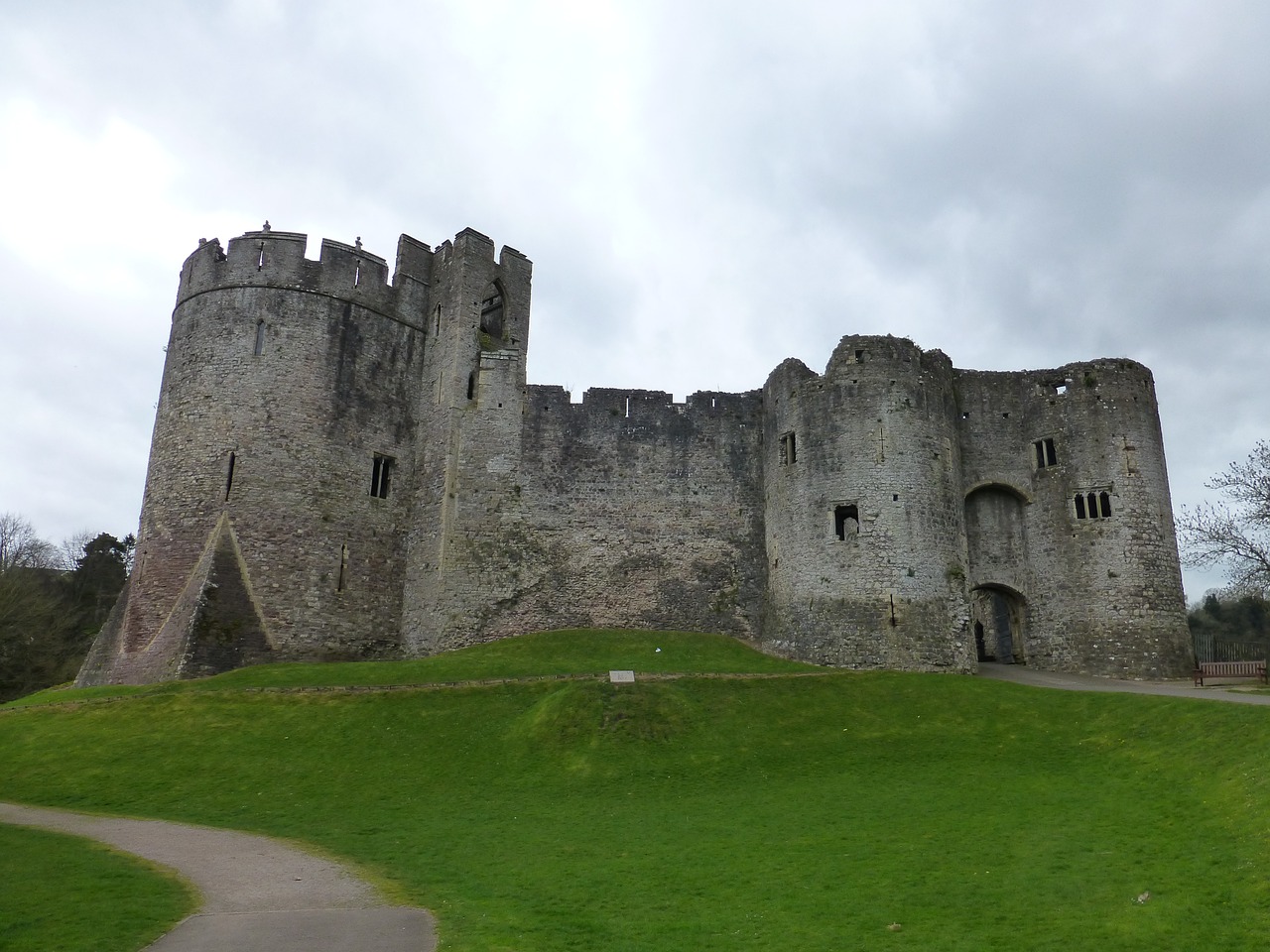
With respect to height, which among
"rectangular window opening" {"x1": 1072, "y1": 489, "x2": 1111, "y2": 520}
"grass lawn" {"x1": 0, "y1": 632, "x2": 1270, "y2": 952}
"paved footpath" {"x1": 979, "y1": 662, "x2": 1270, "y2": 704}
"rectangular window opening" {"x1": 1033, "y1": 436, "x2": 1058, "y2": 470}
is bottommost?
"grass lawn" {"x1": 0, "y1": 632, "x2": 1270, "y2": 952}

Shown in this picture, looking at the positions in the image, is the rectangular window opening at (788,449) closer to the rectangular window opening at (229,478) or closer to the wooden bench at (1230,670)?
the wooden bench at (1230,670)

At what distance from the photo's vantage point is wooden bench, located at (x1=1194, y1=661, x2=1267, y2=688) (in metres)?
29.2

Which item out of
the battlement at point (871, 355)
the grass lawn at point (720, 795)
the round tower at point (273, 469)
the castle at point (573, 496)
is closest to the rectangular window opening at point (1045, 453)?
the castle at point (573, 496)

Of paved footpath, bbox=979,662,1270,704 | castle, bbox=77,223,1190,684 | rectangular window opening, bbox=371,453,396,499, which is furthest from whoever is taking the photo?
rectangular window opening, bbox=371,453,396,499

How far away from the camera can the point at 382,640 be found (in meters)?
33.5

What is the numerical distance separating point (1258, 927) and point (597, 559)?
26551 millimetres

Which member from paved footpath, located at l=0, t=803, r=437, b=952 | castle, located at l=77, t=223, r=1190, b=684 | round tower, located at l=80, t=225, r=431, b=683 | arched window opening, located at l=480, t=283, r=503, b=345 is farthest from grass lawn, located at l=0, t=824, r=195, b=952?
arched window opening, located at l=480, t=283, r=503, b=345

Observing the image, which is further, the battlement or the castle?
the battlement

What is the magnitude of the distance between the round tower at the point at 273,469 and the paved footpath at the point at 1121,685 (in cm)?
2226

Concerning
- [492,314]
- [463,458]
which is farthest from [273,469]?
[492,314]

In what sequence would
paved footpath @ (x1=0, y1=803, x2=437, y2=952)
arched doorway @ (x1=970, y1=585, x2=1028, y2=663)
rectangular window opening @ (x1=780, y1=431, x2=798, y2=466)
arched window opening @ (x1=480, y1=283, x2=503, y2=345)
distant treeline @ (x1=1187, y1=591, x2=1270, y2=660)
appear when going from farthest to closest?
1. distant treeline @ (x1=1187, y1=591, x2=1270, y2=660)
2. arched doorway @ (x1=970, y1=585, x2=1028, y2=663)
3. arched window opening @ (x1=480, y1=283, x2=503, y2=345)
4. rectangular window opening @ (x1=780, y1=431, x2=798, y2=466)
5. paved footpath @ (x1=0, y1=803, x2=437, y2=952)

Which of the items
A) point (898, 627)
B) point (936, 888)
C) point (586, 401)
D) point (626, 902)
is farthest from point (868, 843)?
point (586, 401)

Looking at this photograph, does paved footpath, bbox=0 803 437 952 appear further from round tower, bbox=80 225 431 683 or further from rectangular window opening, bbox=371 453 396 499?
rectangular window opening, bbox=371 453 396 499

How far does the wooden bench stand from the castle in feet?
4.67
